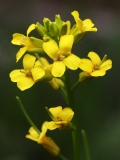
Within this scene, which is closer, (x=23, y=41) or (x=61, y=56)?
(x=61, y=56)

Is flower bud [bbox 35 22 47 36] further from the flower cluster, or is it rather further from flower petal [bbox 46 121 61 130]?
flower petal [bbox 46 121 61 130]

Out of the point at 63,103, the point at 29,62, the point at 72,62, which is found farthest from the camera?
the point at 63,103

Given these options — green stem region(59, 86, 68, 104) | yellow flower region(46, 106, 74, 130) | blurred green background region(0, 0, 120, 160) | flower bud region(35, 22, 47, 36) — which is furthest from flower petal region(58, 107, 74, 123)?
blurred green background region(0, 0, 120, 160)

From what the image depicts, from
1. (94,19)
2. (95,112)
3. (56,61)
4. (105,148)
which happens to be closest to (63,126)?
(56,61)

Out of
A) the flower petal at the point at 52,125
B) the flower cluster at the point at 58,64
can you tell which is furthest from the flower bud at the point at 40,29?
the flower petal at the point at 52,125

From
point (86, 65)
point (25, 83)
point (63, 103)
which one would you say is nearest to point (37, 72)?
point (25, 83)

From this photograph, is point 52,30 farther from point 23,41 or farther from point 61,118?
point 61,118

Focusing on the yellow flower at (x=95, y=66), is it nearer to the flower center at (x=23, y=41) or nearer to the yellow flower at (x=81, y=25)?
the yellow flower at (x=81, y=25)
